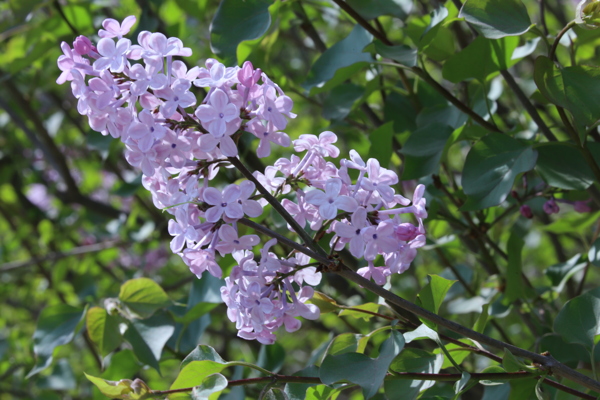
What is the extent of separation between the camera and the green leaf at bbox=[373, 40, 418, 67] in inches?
42.4

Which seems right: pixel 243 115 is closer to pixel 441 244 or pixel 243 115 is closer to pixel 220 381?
pixel 220 381

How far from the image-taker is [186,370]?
2.70 ft

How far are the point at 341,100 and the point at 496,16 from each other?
48cm

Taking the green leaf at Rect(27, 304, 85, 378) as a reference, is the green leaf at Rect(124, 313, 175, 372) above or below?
above

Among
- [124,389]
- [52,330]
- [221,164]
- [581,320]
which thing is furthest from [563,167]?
[52,330]

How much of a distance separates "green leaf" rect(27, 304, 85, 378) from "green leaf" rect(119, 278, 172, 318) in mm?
165

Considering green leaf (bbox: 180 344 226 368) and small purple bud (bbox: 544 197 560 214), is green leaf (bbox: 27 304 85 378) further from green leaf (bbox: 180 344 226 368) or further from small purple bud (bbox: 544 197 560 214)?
small purple bud (bbox: 544 197 560 214)

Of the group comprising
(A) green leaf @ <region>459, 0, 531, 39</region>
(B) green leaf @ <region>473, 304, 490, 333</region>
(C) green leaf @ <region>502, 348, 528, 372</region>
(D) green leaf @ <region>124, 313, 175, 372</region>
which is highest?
(A) green leaf @ <region>459, 0, 531, 39</region>

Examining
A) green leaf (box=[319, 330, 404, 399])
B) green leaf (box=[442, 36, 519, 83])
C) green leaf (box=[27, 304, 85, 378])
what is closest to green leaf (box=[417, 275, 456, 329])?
green leaf (box=[319, 330, 404, 399])

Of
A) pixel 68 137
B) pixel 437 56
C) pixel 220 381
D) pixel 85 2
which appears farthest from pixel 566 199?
pixel 68 137

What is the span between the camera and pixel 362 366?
81cm

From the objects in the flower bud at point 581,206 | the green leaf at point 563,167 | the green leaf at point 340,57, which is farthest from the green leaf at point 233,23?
the flower bud at point 581,206

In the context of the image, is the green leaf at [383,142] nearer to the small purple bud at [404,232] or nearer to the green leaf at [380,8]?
the green leaf at [380,8]

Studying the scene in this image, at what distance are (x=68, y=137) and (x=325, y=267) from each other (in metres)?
2.78
